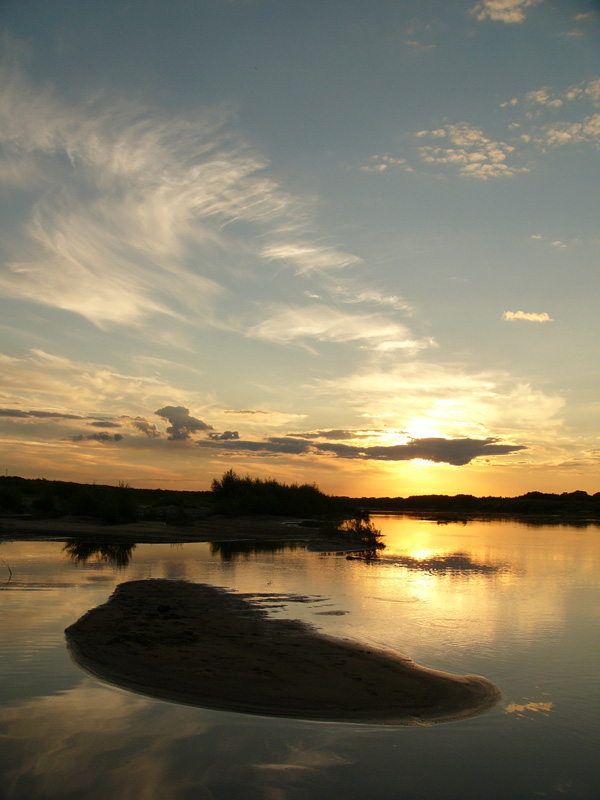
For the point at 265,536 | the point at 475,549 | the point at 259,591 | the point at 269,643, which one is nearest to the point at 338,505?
the point at 265,536

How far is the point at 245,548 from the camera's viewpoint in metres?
26.5

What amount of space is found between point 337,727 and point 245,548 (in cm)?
2053

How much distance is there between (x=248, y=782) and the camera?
5180 mm

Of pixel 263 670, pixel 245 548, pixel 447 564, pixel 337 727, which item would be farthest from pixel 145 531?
pixel 337 727

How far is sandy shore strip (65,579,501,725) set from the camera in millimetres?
7004

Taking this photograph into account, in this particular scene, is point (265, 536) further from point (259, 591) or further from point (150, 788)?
point (150, 788)

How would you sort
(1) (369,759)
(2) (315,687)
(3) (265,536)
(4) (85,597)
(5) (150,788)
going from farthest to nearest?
(3) (265,536)
(4) (85,597)
(2) (315,687)
(1) (369,759)
(5) (150,788)

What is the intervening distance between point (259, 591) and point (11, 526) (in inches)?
742

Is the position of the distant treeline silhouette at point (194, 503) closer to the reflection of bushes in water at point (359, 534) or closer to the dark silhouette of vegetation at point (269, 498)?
the dark silhouette of vegetation at point (269, 498)

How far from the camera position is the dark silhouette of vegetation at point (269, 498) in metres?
50.7

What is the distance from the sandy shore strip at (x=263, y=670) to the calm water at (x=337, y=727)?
309mm

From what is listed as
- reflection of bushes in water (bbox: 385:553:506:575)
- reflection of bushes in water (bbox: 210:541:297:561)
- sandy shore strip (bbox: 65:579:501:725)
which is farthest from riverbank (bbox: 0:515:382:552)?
sandy shore strip (bbox: 65:579:501:725)

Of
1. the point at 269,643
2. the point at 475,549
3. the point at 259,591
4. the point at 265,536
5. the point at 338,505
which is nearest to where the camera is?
the point at 269,643

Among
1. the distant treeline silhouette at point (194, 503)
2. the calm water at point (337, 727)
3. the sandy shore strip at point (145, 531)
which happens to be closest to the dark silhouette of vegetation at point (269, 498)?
the distant treeline silhouette at point (194, 503)
